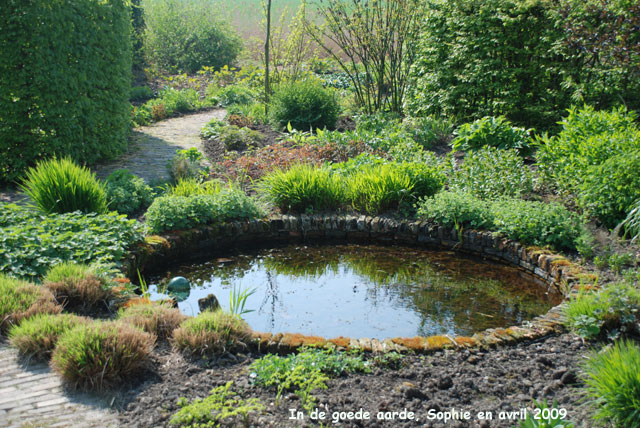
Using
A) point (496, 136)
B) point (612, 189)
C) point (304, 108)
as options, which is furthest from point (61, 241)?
point (304, 108)

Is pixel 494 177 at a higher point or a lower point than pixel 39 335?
higher

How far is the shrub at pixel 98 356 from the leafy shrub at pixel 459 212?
372cm

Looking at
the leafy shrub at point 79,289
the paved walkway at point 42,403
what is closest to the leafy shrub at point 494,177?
the leafy shrub at point 79,289

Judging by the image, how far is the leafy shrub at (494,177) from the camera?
6.31m

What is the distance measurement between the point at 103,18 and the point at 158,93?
6.73 m

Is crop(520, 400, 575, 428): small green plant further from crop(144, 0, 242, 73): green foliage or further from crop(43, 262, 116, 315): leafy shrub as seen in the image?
crop(144, 0, 242, 73): green foliage

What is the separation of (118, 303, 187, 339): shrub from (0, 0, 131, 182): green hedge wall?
4.01 metres

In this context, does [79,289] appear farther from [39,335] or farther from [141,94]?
[141,94]

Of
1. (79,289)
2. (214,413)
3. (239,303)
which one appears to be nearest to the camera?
(214,413)

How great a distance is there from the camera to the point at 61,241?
475 cm

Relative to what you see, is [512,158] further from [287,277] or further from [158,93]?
[158,93]

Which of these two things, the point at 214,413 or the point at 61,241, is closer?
the point at 214,413

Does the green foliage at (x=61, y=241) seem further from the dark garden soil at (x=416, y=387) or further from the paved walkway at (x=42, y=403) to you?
the dark garden soil at (x=416, y=387)

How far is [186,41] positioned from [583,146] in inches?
650
